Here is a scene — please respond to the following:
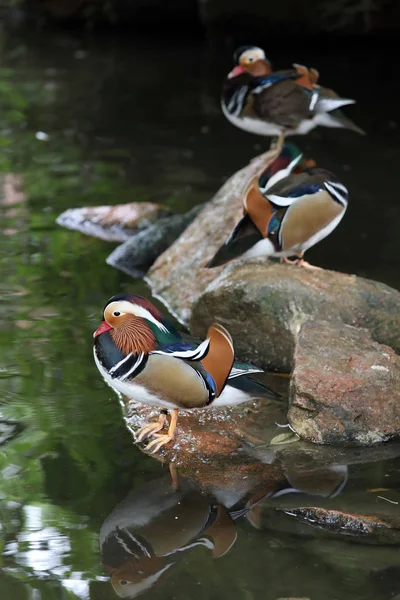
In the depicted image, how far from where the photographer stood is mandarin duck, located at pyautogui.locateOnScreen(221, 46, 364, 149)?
241 inches

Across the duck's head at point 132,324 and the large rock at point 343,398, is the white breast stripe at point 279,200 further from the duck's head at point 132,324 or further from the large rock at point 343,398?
the duck's head at point 132,324

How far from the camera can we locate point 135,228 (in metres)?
6.69

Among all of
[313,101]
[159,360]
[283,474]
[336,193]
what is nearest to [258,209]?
[336,193]

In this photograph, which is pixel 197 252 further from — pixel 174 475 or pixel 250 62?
pixel 174 475

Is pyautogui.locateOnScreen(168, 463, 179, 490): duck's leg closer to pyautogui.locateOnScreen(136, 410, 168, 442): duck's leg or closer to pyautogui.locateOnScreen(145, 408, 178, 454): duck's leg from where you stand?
pyautogui.locateOnScreen(145, 408, 178, 454): duck's leg

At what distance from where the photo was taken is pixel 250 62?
20.9 ft

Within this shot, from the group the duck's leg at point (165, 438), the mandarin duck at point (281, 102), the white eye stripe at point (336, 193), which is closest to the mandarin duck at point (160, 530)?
the duck's leg at point (165, 438)

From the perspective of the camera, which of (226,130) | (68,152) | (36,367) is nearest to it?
(36,367)

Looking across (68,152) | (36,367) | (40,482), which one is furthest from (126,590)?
(68,152)

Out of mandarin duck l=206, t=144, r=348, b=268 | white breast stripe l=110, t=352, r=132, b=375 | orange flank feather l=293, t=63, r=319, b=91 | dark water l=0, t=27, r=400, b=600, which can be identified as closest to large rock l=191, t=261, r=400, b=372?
mandarin duck l=206, t=144, r=348, b=268

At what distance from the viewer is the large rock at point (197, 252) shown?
553cm

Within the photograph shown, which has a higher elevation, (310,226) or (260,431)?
(310,226)

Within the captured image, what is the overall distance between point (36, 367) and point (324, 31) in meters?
9.92

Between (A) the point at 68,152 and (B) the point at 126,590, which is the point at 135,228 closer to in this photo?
(A) the point at 68,152
